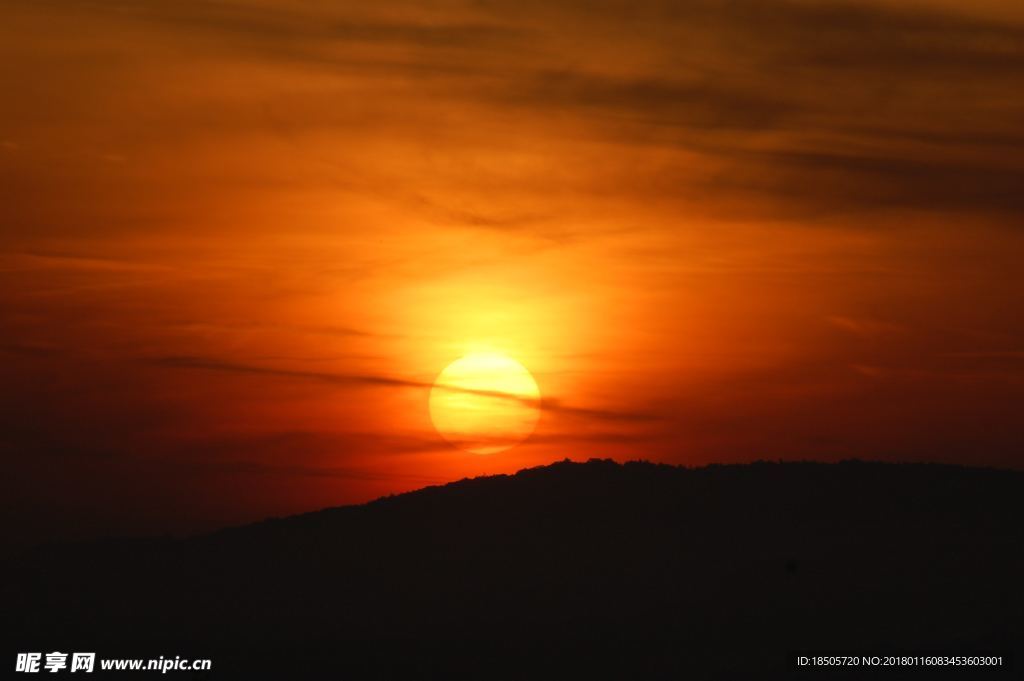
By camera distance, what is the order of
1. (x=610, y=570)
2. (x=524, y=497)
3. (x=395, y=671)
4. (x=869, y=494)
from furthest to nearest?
(x=524, y=497) → (x=869, y=494) → (x=610, y=570) → (x=395, y=671)

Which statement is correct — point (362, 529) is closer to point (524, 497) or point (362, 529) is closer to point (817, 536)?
point (524, 497)

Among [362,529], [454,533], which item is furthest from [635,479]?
[362,529]

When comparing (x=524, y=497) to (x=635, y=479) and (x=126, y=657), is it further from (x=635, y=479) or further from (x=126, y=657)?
(x=126, y=657)

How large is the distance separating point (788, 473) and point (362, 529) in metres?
17.5

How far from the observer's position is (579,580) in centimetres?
4909

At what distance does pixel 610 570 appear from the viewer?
49.8 m

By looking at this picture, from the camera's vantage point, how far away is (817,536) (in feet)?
164

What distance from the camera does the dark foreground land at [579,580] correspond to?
4050 centimetres

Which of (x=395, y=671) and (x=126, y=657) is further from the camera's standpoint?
(x=126, y=657)

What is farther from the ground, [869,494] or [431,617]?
[869,494]

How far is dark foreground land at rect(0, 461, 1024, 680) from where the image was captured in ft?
133

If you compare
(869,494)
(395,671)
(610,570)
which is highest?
(869,494)

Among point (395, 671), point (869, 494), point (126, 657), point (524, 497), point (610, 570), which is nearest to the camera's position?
point (395, 671)

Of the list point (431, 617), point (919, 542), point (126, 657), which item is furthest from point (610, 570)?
point (126, 657)
